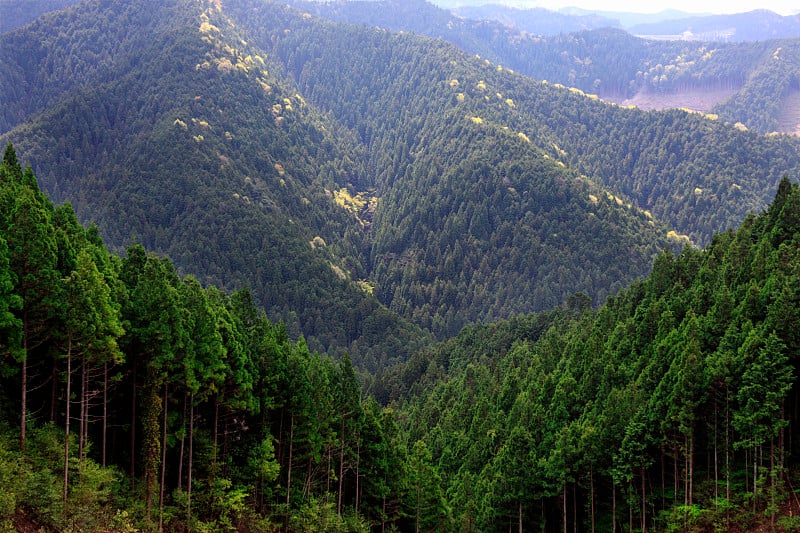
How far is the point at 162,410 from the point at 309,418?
15118 millimetres

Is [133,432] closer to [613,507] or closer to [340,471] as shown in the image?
[340,471]

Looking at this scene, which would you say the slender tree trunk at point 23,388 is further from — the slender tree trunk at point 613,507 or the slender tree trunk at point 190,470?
the slender tree trunk at point 613,507

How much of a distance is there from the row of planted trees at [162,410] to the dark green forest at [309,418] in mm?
164

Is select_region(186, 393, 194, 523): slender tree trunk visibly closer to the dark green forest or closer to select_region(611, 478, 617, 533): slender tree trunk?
the dark green forest

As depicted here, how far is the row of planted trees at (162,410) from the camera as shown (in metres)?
46.8

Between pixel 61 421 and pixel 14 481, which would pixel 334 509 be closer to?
pixel 61 421

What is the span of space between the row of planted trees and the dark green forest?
0.16 metres

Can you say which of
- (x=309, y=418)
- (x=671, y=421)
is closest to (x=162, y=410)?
(x=309, y=418)

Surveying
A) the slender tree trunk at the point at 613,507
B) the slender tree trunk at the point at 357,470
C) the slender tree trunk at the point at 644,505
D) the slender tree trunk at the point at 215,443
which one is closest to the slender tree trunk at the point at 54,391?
the slender tree trunk at the point at 215,443

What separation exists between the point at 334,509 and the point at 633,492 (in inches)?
Answer: 1107

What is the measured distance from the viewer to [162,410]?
186 feet

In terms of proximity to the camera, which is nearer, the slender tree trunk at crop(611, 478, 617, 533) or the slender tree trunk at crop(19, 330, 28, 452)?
the slender tree trunk at crop(19, 330, 28, 452)

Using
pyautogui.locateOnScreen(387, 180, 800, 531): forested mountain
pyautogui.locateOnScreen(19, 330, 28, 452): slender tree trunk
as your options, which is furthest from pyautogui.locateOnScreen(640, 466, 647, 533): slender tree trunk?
pyautogui.locateOnScreen(19, 330, 28, 452): slender tree trunk

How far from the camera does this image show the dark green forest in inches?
1874
